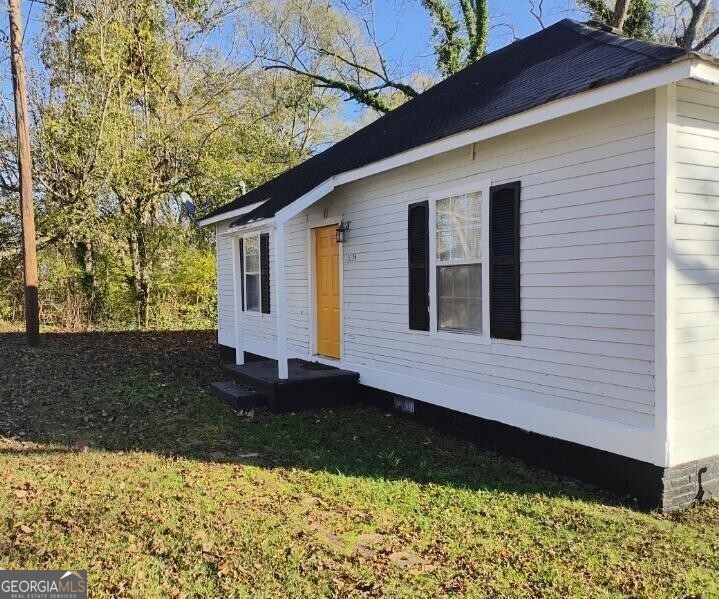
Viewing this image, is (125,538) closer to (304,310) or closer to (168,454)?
(168,454)

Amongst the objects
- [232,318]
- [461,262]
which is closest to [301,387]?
[461,262]

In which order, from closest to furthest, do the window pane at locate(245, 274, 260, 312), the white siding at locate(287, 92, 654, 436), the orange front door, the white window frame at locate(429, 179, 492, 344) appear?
the white siding at locate(287, 92, 654, 436) → the white window frame at locate(429, 179, 492, 344) → the orange front door → the window pane at locate(245, 274, 260, 312)

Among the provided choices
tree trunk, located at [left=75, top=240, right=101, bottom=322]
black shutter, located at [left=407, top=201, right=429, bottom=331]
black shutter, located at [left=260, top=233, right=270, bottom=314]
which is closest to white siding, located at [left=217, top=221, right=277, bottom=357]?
black shutter, located at [left=260, top=233, right=270, bottom=314]

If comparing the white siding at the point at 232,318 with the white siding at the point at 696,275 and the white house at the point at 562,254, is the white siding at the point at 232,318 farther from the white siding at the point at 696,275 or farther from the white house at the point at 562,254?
the white siding at the point at 696,275

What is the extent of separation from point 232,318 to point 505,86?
25.1ft

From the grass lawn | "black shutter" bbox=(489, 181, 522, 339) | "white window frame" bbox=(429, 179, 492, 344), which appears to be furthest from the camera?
"white window frame" bbox=(429, 179, 492, 344)

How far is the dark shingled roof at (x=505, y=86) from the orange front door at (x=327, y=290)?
2.87ft

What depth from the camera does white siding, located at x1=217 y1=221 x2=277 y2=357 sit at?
9.95 m

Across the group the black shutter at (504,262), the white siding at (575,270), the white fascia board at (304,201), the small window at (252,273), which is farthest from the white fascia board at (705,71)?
the small window at (252,273)

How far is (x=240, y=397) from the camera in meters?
7.30

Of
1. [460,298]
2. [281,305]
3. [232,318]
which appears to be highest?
[460,298]

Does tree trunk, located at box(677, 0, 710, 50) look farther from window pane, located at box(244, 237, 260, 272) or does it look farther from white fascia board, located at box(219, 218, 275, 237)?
white fascia board, located at box(219, 218, 275, 237)

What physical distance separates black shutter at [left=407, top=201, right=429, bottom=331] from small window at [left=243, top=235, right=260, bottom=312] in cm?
422

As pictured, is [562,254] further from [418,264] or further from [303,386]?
[303,386]
